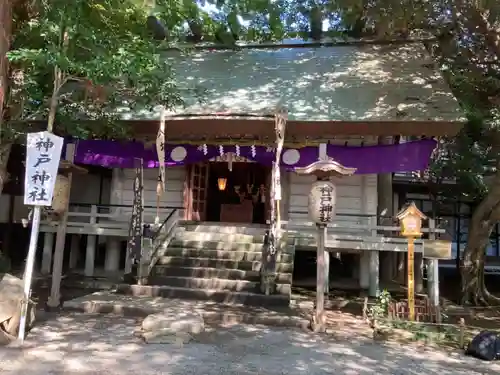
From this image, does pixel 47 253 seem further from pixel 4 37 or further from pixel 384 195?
pixel 384 195

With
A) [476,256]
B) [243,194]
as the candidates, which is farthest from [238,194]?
[476,256]

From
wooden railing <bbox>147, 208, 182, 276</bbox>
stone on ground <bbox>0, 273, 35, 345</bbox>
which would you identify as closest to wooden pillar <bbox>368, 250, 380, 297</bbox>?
wooden railing <bbox>147, 208, 182, 276</bbox>

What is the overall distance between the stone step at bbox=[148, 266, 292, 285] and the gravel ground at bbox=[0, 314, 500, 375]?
228cm

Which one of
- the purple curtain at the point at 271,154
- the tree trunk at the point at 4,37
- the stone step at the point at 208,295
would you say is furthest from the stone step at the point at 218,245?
the tree trunk at the point at 4,37

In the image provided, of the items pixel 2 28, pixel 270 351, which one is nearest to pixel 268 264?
pixel 270 351

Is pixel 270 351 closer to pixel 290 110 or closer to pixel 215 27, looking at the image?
pixel 290 110

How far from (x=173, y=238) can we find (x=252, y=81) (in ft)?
15.5

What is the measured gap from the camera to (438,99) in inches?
438

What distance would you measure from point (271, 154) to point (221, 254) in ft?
9.27

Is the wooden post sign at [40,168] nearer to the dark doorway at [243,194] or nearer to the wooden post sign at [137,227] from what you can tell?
the wooden post sign at [137,227]

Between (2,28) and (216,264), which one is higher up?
(2,28)

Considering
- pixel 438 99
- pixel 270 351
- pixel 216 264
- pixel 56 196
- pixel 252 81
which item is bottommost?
pixel 270 351

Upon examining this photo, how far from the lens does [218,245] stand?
36.9 feet

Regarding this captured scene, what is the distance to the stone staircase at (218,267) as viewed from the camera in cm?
959
